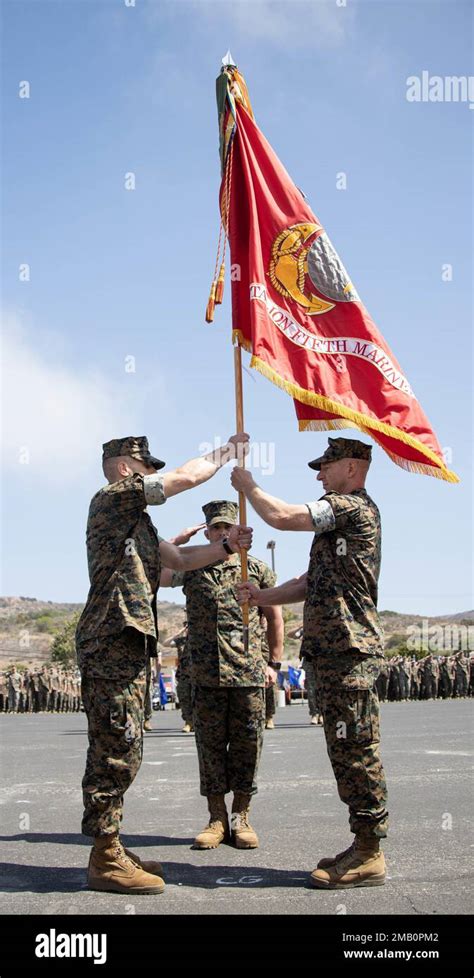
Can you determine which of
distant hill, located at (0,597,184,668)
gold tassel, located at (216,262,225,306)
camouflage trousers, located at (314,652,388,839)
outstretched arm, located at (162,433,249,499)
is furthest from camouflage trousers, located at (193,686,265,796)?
distant hill, located at (0,597,184,668)

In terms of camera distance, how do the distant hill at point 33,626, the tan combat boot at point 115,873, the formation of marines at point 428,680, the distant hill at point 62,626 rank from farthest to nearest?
the distant hill at point 33,626, the distant hill at point 62,626, the formation of marines at point 428,680, the tan combat boot at point 115,873

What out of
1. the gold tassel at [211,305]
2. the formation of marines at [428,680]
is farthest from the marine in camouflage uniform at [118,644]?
the formation of marines at [428,680]

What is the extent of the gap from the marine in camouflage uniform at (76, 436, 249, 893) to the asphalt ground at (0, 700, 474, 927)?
228 millimetres

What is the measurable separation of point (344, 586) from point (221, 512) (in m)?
2.04

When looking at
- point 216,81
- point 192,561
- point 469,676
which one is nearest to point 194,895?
point 192,561

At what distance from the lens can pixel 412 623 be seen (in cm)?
11800

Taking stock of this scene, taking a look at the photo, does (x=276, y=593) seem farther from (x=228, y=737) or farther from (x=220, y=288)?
(x=220, y=288)

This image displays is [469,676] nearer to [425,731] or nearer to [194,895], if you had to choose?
[425,731]

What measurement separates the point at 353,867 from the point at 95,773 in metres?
1.43

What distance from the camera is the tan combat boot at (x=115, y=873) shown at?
191 inches

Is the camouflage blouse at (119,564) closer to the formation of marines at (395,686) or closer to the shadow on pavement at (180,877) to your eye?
the shadow on pavement at (180,877)

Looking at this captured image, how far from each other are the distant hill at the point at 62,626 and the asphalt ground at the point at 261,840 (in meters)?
65.6

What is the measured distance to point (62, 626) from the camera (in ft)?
365

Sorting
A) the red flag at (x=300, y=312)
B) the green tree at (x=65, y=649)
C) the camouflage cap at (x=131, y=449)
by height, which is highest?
the red flag at (x=300, y=312)
